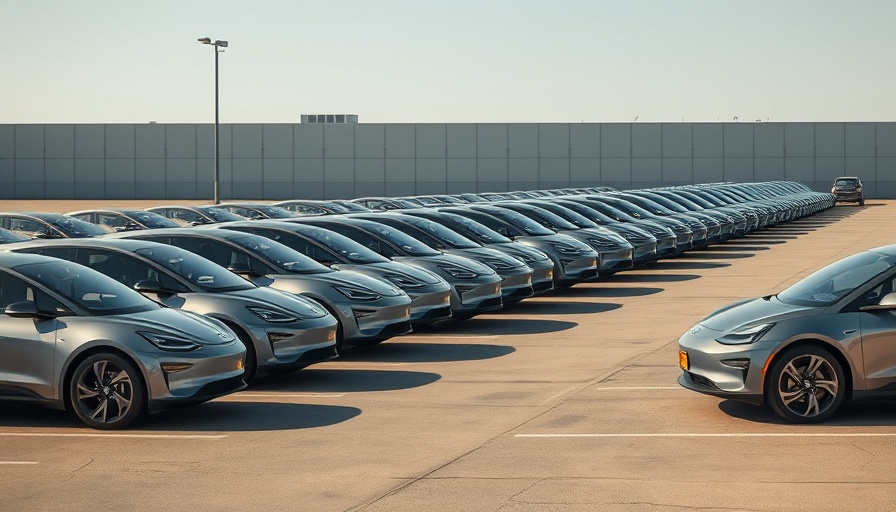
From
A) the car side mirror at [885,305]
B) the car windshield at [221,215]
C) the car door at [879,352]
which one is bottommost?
the car door at [879,352]

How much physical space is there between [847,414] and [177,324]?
5.50m

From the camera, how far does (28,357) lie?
34.2ft

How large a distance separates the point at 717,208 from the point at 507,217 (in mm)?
17055

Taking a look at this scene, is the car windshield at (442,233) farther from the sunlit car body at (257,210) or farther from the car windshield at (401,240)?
the sunlit car body at (257,210)

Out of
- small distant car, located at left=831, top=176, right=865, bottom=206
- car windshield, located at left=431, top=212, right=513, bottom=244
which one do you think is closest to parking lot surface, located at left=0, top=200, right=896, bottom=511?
car windshield, located at left=431, top=212, right=513, bottom=244

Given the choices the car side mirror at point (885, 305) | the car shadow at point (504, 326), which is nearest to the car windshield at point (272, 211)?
the car shadow at point (504, 326)

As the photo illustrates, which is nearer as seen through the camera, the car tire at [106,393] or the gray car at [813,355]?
the gray car at [813,355]

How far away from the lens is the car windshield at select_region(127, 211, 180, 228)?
79.7ft

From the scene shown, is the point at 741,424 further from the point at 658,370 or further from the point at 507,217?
the point at 507,217

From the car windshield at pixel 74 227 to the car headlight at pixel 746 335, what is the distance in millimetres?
13648

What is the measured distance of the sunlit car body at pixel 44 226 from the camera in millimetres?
21047

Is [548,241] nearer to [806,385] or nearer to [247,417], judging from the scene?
[247,417]

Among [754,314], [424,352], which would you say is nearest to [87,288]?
[424,352]

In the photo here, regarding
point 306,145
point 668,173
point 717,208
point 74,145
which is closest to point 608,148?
point 668,173
